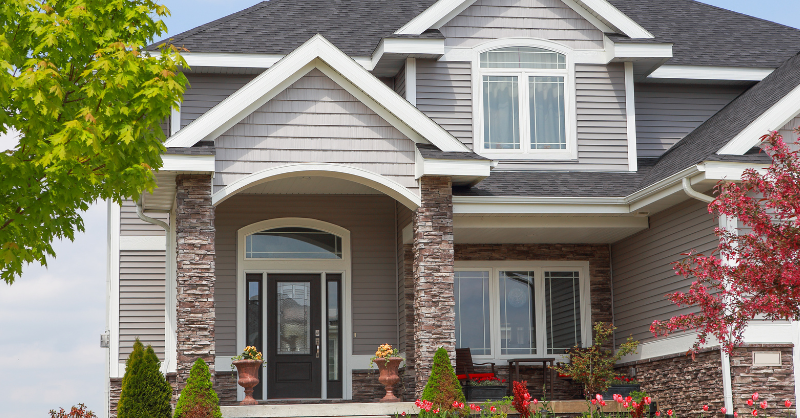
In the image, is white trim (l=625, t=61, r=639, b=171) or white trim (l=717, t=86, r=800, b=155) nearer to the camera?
white trim (l=717, t=86, r=800, b=155)

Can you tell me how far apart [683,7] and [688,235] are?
7059mm

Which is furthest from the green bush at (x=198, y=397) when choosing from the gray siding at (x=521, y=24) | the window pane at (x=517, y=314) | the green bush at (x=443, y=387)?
the gray siding at (x=521, y=24)

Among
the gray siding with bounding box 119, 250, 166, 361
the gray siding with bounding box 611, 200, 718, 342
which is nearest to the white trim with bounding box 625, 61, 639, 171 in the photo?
the gray siding with bounding box 611, 200, 718, 342

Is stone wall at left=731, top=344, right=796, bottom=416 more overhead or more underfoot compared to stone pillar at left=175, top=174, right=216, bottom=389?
more underfoot

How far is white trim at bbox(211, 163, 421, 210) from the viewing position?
407 inches

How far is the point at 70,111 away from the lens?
7957mm

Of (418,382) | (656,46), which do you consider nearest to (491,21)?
(656,46)

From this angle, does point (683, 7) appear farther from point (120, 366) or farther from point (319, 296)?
point (120, 366)

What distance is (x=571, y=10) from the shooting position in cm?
1397

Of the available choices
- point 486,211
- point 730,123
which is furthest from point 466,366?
point 730,123

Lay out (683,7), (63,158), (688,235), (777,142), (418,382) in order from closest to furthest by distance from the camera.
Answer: (63,158)
(777,142)
(418,382)
(688,235)
(683,7)

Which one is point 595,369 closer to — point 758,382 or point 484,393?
point 484,393

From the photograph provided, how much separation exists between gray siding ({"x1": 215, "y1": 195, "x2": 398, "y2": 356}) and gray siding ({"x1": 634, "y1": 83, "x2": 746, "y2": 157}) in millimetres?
4597

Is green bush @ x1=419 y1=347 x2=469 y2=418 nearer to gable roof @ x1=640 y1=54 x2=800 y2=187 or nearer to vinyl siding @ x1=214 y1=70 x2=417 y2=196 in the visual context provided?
vinyl siding @ x1=214 y1=70 x2=417 y2=196
